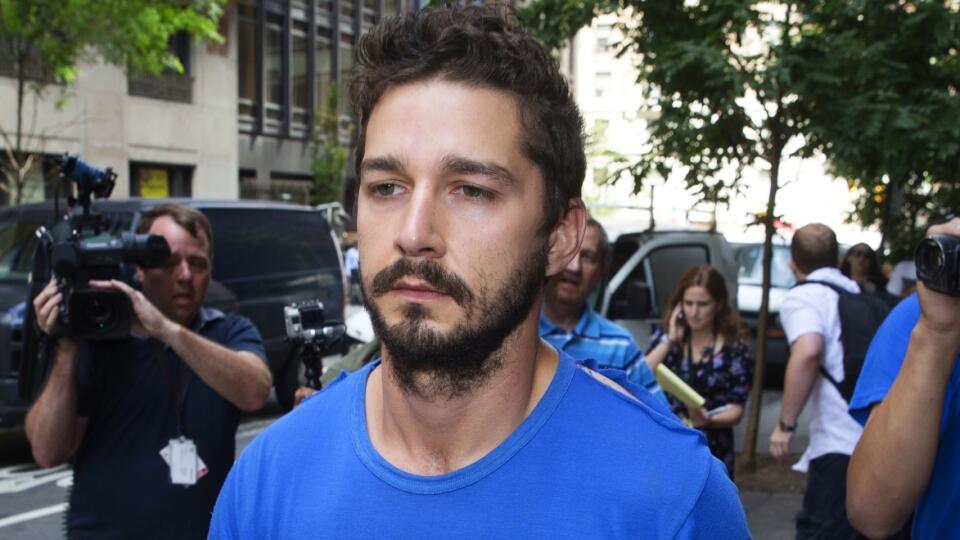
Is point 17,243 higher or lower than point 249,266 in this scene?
higher

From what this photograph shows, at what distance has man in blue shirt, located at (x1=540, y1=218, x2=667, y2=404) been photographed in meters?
4.05

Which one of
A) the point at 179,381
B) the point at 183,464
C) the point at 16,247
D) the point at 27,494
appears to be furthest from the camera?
the point at 16,247

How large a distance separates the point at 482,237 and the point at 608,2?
6485 millimetres

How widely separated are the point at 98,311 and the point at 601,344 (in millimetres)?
1868

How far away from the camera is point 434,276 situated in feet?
5.25

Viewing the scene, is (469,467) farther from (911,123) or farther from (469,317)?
(911,123)

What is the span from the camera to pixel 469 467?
1618mm

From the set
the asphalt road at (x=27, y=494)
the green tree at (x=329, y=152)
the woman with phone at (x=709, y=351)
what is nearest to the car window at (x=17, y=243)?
the asphalt road at (x=27, y=494)

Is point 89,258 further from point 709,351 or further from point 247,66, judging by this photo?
point 247,66

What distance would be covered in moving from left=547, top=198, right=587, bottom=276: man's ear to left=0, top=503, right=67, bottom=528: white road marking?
607cm

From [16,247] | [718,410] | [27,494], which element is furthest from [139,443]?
[16,247]

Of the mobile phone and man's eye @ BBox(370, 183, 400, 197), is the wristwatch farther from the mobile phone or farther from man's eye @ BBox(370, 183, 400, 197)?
man's eye @ BBox(370, 183, 400, 197)

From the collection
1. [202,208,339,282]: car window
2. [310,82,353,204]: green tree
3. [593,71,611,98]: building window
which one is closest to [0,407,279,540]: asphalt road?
[202,208,339,282]: car window

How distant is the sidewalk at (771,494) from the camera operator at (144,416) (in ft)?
13.8
